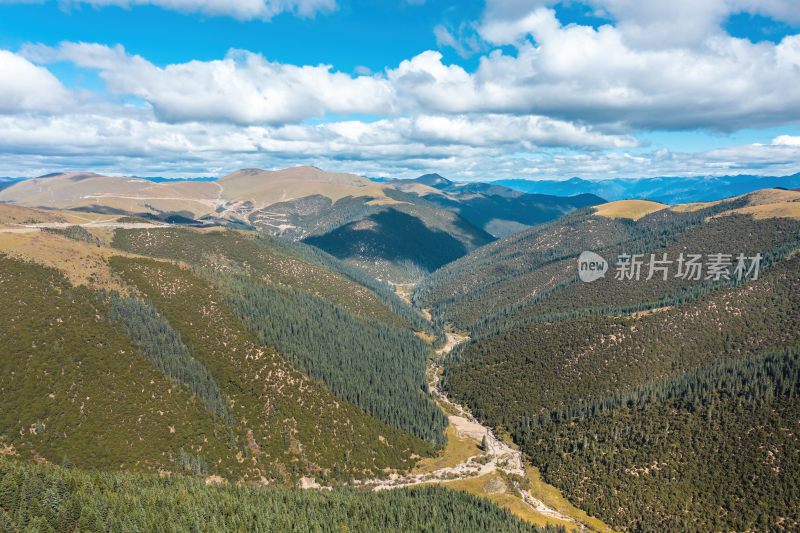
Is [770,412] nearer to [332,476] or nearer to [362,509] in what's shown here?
[362,509]

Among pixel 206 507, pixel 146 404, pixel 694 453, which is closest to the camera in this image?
pixel 206 507

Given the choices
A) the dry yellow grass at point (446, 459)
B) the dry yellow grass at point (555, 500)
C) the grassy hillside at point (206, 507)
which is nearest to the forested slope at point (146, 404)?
the dry yellow grass at point (446, 459)

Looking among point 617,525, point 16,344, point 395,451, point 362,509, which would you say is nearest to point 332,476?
point 395,451

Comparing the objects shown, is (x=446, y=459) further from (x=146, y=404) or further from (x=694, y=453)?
(x=146, y=404)

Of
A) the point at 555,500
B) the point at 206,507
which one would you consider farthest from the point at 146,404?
the point at 555,500

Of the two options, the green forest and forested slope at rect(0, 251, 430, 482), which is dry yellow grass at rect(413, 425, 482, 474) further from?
the green forest

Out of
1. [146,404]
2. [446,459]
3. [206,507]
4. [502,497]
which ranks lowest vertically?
[446,459]

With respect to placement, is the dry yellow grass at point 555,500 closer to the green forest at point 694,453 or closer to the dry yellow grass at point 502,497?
the green forest at point 694,453

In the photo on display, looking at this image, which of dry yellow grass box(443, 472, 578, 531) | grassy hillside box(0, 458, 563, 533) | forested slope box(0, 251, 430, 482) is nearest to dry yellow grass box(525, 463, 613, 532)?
dry yellow grass box(443, 472, 578, 531)
